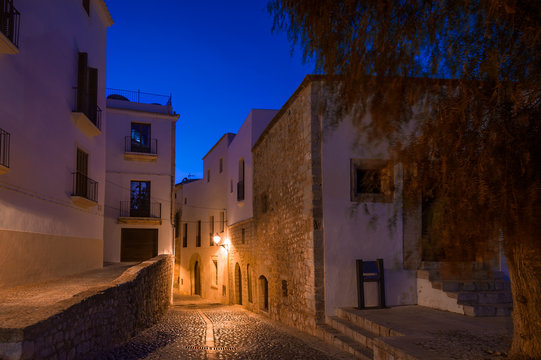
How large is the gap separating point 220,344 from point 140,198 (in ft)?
41.3

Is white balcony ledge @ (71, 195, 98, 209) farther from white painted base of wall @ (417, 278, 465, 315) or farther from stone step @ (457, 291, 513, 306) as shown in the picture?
stone step @ (457, 291, 513, 306)

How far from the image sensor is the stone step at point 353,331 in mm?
6898

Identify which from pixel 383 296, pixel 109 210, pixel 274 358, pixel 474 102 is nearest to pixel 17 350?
pixel 274 358

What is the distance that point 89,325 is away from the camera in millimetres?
5484

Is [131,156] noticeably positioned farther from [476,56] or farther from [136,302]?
[476,56]

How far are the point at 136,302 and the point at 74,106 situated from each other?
537 centimetres

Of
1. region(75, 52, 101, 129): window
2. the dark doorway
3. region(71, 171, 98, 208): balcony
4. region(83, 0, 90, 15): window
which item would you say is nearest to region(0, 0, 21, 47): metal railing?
region(75, 52, 101, 129): window

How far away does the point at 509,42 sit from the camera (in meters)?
3.90

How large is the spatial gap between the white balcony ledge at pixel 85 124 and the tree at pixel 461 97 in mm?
7973

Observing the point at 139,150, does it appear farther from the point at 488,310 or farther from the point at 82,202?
the point at 488,310

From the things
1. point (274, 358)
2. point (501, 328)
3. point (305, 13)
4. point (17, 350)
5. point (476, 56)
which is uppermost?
point (305, 13)

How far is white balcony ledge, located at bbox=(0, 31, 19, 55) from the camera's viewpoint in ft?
23.1

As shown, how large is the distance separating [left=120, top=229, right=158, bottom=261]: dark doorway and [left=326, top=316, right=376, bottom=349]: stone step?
1214 centimetres

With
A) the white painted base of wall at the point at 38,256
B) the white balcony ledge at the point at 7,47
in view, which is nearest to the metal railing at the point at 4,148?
the white painted base of wall at the point at 38,256
